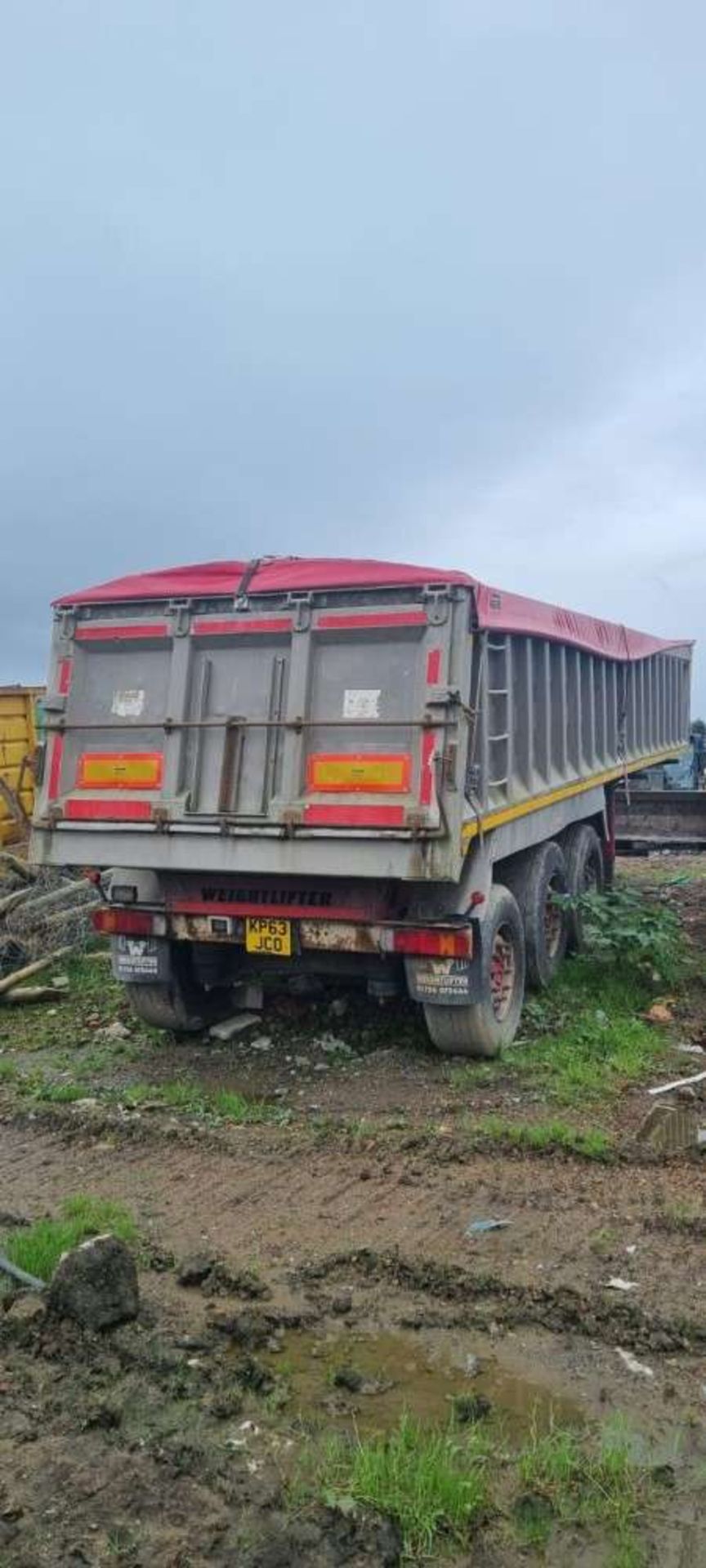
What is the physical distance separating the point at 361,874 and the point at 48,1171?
192 centimetres

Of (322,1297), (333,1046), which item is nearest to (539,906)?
(333,1046)

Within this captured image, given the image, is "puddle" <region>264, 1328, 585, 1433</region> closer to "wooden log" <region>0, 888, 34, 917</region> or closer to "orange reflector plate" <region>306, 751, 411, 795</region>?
"orange reflector plate" <region>306, 751, 411, 795</region>

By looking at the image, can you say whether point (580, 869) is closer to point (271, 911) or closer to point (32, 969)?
point (271, 911)

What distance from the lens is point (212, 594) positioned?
246 inches

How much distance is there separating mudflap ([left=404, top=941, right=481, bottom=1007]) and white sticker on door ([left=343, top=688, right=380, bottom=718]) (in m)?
1.29

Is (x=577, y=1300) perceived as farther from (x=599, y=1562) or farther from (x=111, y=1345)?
(x=111, y=1345)

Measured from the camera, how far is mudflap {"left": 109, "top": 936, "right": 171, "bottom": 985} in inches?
264

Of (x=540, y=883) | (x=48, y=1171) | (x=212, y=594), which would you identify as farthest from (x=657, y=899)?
(x=48, y=1171)

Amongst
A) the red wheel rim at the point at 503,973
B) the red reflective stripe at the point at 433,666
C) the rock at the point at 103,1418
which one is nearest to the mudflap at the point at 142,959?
the red wheel rim at the point at 503,973

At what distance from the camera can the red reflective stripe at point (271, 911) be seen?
19.9 ft

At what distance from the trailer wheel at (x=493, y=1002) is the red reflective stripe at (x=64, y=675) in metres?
2.57

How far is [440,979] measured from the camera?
6168 mm

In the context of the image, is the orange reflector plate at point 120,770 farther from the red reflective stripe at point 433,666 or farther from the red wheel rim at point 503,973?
the red wheel rim at point 503,973

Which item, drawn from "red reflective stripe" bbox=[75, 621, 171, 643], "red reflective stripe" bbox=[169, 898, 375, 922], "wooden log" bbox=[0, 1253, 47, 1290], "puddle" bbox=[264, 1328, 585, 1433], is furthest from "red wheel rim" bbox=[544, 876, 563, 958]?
"wooden log" bbox=[0, 1253, 47, 1290]
